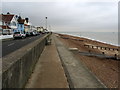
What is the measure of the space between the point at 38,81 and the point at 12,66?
237cm

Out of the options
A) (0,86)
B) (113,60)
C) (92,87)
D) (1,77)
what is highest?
(1,77)

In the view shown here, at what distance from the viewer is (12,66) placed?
3.36 m

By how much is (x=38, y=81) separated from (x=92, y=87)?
209 centimetres

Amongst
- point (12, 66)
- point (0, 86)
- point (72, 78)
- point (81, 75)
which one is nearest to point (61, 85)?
point (72, 78)

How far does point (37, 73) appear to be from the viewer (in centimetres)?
652

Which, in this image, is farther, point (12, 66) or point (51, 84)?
point (51, 84)

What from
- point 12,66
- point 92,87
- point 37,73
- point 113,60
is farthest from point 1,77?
point 113,60

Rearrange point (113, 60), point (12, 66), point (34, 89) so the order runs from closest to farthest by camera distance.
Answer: point (12, 66) → point (34, 89) → point (113, 60)

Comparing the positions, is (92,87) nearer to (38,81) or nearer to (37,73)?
(38,81)

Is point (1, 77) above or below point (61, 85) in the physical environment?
above

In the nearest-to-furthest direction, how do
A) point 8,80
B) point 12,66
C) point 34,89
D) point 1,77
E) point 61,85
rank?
point 1,77 → point 8,80 → point 12,66 → point 34,89 → point 61,85

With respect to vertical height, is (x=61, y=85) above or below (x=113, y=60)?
above

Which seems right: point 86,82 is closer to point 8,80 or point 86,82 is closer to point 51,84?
point 51,84

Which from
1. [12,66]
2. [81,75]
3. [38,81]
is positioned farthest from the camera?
[81,75]
